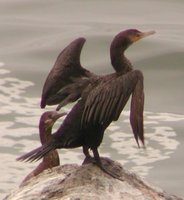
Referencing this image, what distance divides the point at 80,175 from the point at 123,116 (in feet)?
22.0

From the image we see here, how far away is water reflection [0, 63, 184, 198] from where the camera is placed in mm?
13203

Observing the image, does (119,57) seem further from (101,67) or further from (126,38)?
(101,67)

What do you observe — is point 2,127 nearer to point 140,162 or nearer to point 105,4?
point 140,162

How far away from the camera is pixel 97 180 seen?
7914 mm

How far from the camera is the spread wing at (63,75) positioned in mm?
8461

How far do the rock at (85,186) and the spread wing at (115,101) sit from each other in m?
0.28

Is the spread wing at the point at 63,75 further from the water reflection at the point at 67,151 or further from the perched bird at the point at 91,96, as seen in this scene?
the water reflection at the point at 67,151

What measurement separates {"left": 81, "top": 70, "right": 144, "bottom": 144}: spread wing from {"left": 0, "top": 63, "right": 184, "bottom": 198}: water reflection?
4583 millimetres

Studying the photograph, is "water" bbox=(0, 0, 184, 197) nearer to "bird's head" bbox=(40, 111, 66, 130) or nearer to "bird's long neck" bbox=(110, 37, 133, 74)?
"bird's head" bbox=(40, 111, 66, 130)

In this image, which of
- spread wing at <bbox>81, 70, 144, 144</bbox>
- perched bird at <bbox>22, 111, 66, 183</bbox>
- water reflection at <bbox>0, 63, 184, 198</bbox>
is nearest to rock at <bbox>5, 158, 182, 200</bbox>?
spread wing at <bbox>81, 70, 144, 144</bbox>

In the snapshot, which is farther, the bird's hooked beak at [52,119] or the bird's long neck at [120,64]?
the bird's hooked beak at [52,119]

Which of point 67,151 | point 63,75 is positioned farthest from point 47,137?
point 67,151

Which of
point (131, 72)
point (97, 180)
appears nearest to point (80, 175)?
point (97, 180)

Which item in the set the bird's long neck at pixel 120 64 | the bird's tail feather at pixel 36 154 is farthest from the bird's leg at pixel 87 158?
the bird's long neck at pixel 120 64
